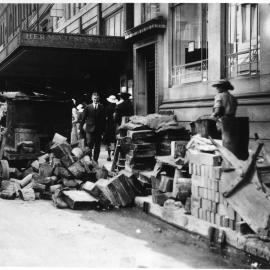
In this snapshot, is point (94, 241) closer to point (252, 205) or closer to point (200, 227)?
point (200, 227)

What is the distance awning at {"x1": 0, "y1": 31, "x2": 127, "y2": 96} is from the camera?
14287 mm

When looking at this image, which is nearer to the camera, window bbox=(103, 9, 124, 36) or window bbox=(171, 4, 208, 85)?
window bbox=(171, 4, 208, 85)

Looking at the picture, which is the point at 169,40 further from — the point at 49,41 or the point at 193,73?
the point at 49,41

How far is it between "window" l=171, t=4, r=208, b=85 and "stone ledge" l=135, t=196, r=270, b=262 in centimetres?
472

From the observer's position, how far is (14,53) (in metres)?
15.5

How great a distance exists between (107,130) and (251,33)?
5.45 metres

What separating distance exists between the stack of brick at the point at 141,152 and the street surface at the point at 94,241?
1.73m

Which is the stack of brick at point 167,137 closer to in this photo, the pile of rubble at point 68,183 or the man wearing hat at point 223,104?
the pile of rubble at point 68,183

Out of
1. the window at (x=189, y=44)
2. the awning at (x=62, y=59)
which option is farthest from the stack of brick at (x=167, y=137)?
the awning at (x=62, y=59)

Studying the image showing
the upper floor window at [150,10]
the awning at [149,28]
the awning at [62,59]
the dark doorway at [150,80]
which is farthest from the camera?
the dark doorway at [150,80]

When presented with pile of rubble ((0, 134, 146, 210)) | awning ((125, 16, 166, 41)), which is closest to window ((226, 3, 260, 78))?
awning ((125, 16, 166, 41))

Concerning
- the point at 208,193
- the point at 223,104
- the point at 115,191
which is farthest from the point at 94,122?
the point at 208,193

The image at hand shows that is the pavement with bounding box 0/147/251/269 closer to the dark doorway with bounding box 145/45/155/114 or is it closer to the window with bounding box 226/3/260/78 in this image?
the window with bounding box 226/3/260/78

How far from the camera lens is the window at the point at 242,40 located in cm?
951
